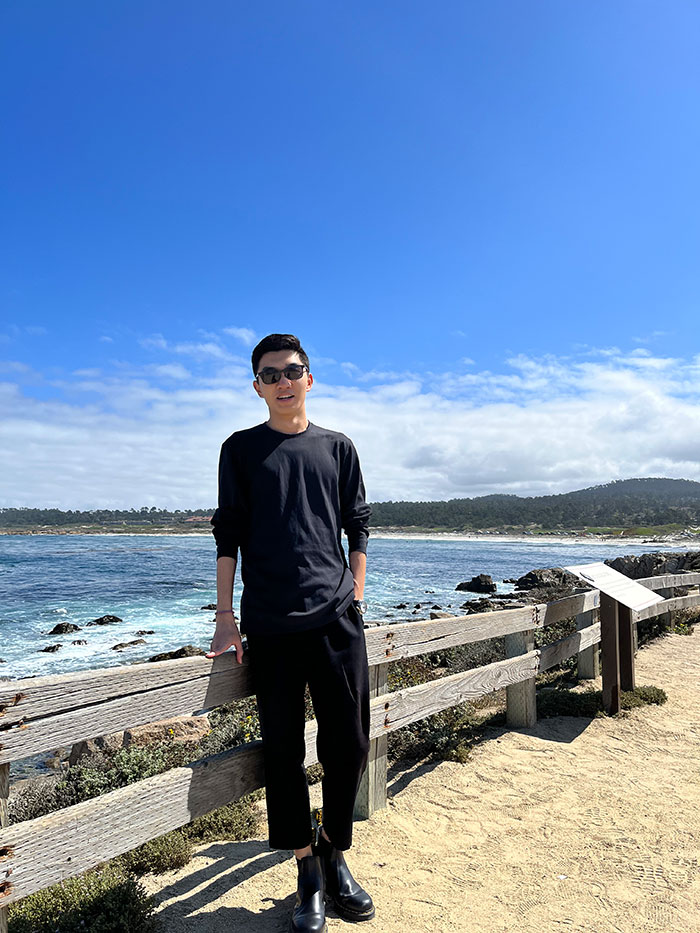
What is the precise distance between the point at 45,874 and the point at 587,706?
202 inches

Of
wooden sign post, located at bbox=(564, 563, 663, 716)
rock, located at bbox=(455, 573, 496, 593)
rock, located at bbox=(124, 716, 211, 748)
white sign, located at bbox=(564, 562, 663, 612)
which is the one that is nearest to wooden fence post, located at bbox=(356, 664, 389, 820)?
white sign, located at bbox=(564, 562, 663, 612)

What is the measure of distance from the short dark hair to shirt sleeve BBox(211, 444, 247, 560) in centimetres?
53

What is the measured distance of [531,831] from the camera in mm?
3877

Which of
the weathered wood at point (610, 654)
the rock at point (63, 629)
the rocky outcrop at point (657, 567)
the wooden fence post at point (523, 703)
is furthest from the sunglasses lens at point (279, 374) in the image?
the rock at point (63, 629)

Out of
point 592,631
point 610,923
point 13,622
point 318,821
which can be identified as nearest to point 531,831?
point 610,923

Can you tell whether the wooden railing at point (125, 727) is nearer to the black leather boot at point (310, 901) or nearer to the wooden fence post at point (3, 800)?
the wooden fence post at point (3, 800)

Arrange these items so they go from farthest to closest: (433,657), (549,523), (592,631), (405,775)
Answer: (549,523), (433,657), (592,631), (405,775)

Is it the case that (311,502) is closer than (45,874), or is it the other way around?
(45,874)

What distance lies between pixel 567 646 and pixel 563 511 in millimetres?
129595

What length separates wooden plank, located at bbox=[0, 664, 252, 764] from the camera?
86.5 inches

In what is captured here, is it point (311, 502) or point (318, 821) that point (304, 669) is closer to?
point (311, 502)

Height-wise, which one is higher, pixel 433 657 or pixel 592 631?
pixel 592 631

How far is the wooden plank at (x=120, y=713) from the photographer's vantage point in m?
2.20

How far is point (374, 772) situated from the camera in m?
4.09
